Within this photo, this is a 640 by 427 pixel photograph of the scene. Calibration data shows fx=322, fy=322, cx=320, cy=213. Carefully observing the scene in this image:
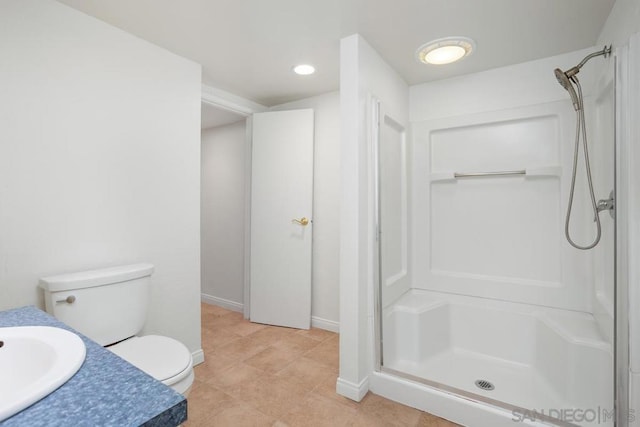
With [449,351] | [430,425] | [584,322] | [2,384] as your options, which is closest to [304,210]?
[449,351]

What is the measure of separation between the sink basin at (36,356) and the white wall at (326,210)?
7.37ft

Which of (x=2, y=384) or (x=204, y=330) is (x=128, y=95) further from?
(x=204, y=330)

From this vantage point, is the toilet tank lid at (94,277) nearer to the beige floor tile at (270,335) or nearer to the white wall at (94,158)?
the white wall at (94,158)

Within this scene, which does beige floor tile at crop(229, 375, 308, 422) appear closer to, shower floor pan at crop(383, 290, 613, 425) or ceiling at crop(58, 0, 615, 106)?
shower floor pan at crop(383, 290, 613, 425)

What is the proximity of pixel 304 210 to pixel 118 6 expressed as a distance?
191 centimetres

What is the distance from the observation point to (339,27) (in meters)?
1.85

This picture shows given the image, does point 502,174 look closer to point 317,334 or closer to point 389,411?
point 389,411

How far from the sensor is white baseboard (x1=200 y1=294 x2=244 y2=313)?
11.5ft

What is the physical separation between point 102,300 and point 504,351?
2.50m

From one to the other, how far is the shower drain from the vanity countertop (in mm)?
1980

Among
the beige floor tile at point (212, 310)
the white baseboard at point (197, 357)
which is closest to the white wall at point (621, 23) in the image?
the white baseboard at point (197, 357)

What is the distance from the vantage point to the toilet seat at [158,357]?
136 cm

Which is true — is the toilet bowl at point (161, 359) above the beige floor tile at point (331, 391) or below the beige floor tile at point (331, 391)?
above

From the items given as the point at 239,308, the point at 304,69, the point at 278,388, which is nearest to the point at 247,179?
the point at 304,69
